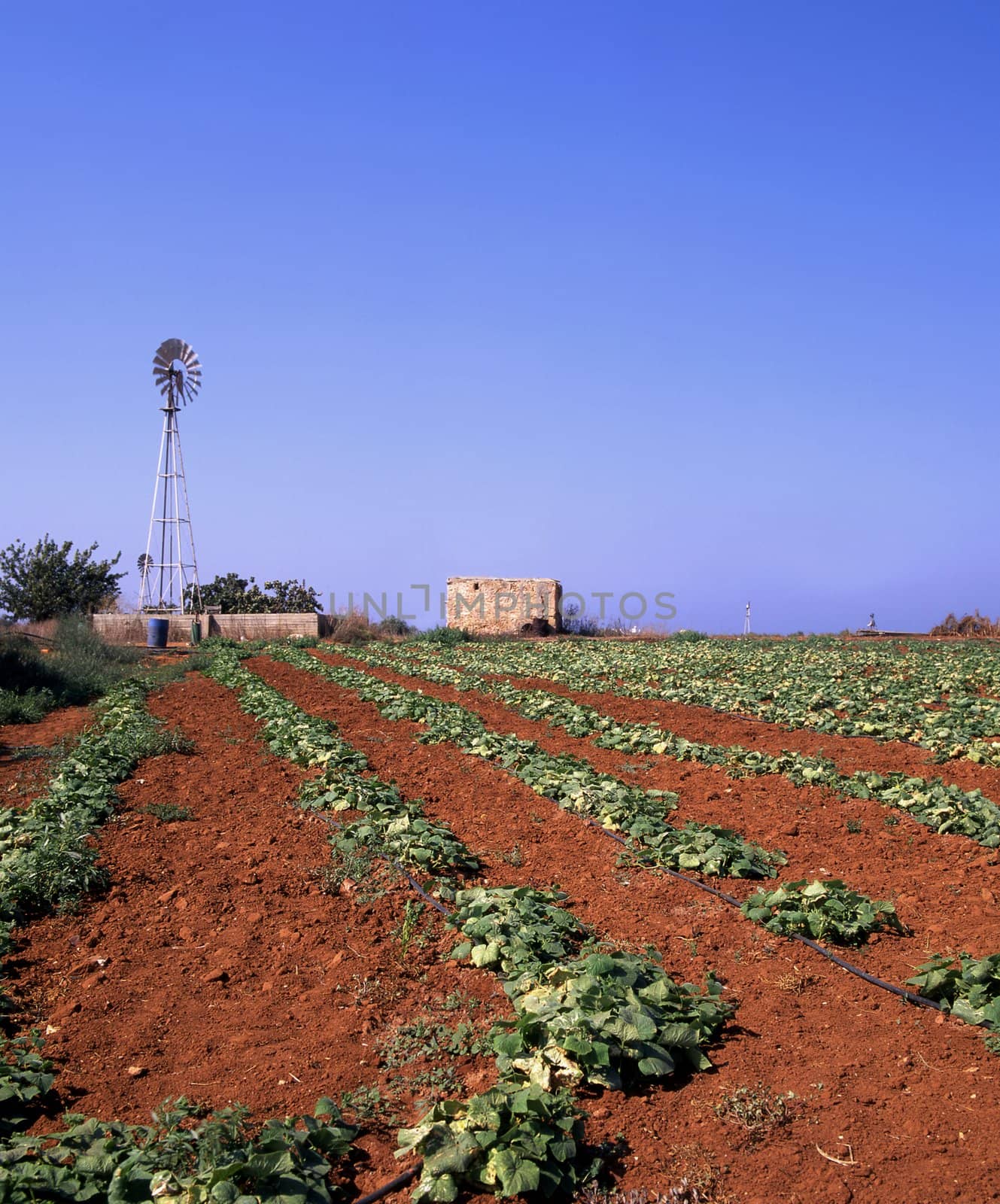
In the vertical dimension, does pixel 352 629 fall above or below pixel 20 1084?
above

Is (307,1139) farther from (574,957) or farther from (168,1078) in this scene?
(574,957)

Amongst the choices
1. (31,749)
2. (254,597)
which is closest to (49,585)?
(254,597)

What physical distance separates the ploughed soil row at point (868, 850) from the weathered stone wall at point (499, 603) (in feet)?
79.3

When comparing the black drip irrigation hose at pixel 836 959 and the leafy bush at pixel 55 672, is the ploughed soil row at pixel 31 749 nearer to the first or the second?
the leafy bush at pixel 55 672

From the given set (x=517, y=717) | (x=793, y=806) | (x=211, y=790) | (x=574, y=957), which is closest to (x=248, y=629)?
(x=517, y=717)

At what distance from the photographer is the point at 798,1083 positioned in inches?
154

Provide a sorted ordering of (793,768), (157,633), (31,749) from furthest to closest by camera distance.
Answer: (157,633)
(31,749)
(793,768)

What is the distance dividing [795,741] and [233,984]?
842 centimetres

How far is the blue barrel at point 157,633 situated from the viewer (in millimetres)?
29562

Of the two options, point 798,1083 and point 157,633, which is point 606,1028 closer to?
point 798,1083

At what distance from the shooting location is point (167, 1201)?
3.10 metres

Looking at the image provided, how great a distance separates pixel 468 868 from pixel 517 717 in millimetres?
7594

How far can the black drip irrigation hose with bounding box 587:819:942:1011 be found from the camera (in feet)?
15.0

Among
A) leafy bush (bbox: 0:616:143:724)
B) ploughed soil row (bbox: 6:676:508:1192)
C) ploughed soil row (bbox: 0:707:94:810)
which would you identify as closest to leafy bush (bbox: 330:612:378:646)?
leafy bush (bbox: 0:616:143:724)
